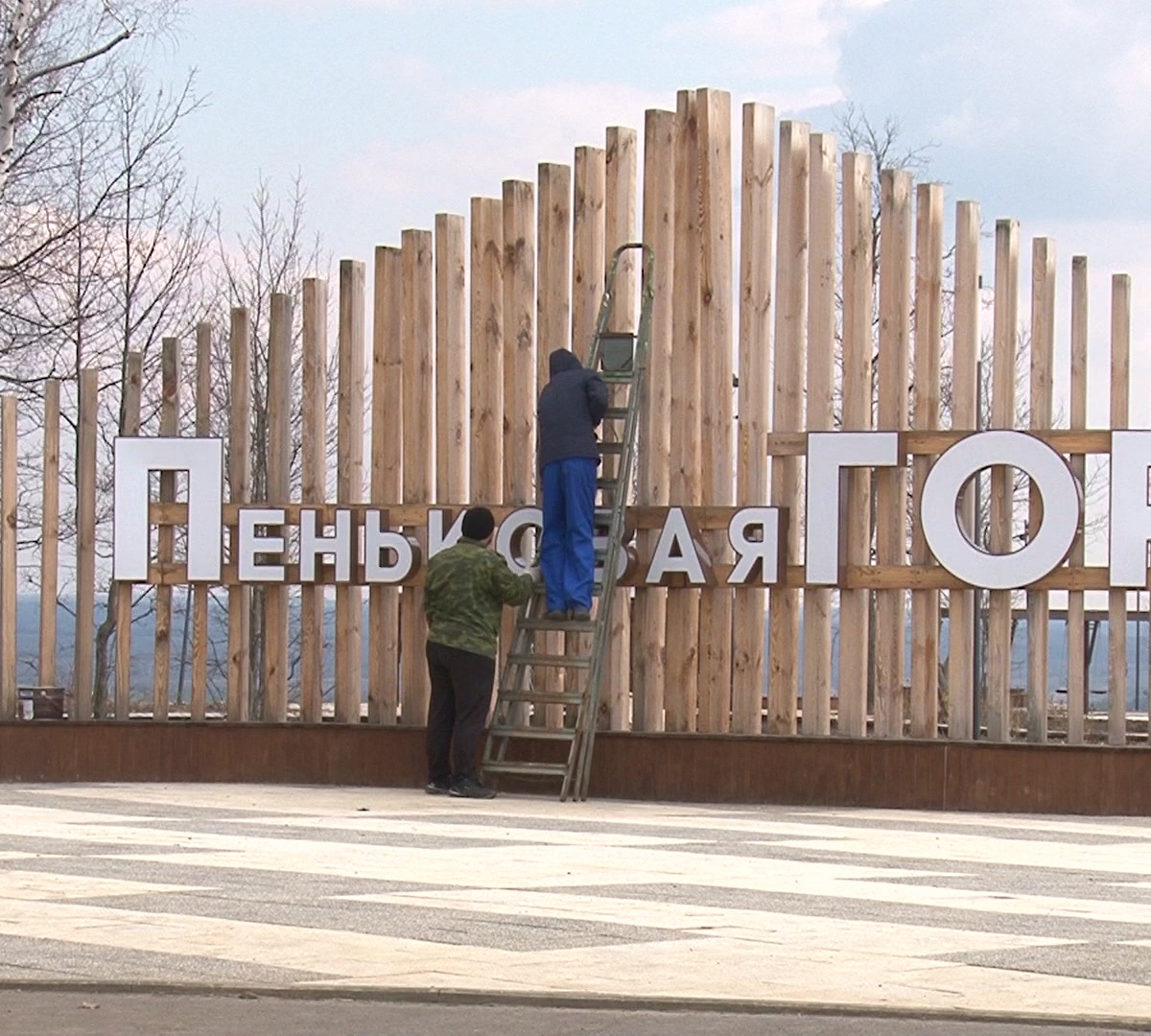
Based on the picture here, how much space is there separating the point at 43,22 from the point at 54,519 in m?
9.69

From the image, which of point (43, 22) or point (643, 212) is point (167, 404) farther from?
point (43, 22)

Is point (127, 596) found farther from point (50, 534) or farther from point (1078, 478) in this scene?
point (1078, 478)

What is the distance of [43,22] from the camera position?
2716cm

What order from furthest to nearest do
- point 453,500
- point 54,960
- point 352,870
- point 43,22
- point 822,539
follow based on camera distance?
1. point 43,22
2. point 453,500
3. point 822,539
4. point 352,870
5. point 54,960

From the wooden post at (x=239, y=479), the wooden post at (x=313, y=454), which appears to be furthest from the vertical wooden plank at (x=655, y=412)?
the wooden post at (x=239, y=479)

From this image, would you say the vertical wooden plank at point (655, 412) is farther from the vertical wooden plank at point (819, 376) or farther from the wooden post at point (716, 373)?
the vertical wooden plank at point (819, 376)

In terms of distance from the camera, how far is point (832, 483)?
17188 millimetres

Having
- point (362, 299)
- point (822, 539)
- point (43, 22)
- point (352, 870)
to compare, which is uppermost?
point (43, 22)

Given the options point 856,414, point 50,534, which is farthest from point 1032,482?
point 50,534

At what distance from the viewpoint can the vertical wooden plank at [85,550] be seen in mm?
19172

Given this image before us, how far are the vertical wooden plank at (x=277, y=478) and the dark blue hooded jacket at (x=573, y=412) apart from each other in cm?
243

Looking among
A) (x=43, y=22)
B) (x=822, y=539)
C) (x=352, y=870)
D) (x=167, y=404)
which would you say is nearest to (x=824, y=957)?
(x=352, y=870)

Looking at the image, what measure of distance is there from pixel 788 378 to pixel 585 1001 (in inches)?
401

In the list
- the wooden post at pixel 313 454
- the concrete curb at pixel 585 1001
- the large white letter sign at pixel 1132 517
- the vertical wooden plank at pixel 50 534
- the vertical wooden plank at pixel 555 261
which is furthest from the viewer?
the vertical wooden plank at pixel 50 534
